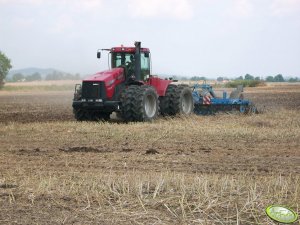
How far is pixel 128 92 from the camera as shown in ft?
56.4

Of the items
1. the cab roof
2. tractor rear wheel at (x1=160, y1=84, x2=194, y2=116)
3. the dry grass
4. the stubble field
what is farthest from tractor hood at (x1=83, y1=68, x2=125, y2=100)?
tractor rear wheel at (x1=160, y1=84, x2=194, y2=116)

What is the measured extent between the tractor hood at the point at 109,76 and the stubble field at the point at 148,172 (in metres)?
1.71

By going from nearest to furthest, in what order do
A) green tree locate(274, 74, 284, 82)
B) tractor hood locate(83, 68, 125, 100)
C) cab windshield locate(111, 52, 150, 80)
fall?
1. tractor hood locate(83, 68, 125, 100)
2. cab windshield locate(111, 52, 150, 80)
3. green tree locate(274, 74, 284, 82)

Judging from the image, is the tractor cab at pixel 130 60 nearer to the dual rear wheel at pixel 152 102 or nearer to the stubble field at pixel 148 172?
the dual rear wheel at pixel 152 102

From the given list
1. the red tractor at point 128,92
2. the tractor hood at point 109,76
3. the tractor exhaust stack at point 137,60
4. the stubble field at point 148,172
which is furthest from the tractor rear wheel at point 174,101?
the stubble field at point 148,172

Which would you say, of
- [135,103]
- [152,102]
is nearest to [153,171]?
[135,103]

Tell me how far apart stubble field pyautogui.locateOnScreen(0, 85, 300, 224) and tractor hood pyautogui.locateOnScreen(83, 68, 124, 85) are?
1709 millimetres

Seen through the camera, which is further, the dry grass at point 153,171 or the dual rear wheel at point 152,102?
the dual rear wheel at point 152,102

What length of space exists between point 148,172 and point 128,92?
28.2 ft

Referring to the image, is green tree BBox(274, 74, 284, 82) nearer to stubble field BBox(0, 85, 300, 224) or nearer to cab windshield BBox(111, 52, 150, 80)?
cab windshield BBox(111, 52, 150, 80)

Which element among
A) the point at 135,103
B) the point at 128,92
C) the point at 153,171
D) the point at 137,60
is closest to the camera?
the point at 153,171

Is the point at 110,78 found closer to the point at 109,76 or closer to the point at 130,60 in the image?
the point at 109,76

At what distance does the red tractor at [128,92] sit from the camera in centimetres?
1723

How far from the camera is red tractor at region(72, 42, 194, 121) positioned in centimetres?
1723
